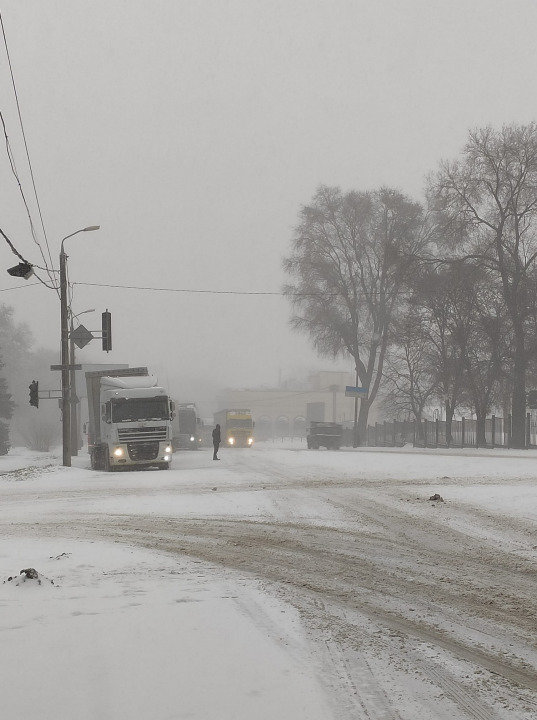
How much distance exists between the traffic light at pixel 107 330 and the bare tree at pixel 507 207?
63.2 ft

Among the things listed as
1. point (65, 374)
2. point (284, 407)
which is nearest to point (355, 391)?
point (65, 374)

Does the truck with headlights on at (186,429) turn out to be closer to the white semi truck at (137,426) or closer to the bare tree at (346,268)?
the bare tree at (346,268)

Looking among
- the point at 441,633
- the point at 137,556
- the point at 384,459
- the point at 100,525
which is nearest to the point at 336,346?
the point at 384,459

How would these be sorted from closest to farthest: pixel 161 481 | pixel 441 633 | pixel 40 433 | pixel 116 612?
pixel 441 633 → pixel 116 612 → pixel 161 481 → pixel 40 433

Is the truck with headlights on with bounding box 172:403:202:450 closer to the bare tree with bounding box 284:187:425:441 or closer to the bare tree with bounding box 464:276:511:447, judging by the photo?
the bare tree with bounding box 284:187:425:441

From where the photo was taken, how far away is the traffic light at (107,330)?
1166 inches

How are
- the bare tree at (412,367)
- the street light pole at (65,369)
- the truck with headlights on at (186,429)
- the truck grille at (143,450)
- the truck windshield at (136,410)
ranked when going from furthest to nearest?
the truck with headlights on at (186,429), the bare tree at (412,367), the street light pole at (65,369), the truck grille at (143,450), the truck windshield at (136,410)

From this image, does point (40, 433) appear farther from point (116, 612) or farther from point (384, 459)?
point (116, 612)

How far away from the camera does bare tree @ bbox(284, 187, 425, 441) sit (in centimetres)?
5256

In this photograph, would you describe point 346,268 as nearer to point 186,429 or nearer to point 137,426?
point 186,429

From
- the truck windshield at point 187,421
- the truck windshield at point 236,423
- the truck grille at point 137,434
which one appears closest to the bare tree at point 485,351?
the truck grille at point 137,434

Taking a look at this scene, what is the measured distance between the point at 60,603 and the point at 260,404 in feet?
456

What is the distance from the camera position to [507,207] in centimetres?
4109

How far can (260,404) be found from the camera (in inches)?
5753
